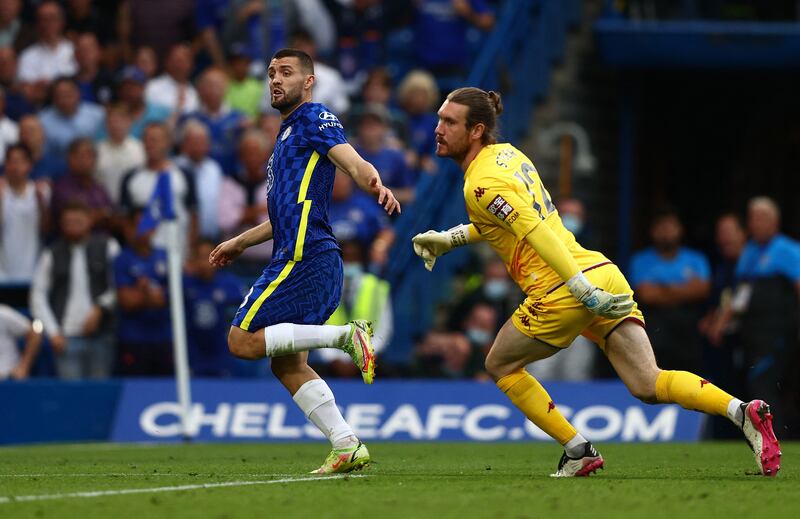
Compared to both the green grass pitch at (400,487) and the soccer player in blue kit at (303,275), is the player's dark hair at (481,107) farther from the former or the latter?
the green grass pitch at (400,487)

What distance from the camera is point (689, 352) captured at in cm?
1458

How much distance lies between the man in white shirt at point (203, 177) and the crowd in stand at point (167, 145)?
0.05ft

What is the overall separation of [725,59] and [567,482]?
11.6 meters

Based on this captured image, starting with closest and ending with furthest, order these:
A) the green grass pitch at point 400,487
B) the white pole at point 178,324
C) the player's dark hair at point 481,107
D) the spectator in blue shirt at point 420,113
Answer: the green grass pitch at point 400,487 → the player's dark hair at point 481,107 → the white pole at point 178,324 → the spectator in blue shirt at point 420,113

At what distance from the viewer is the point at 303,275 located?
Result: 833 cm

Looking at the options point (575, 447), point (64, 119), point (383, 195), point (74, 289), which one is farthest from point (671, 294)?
point (383, 195)

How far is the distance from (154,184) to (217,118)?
1.68 meters

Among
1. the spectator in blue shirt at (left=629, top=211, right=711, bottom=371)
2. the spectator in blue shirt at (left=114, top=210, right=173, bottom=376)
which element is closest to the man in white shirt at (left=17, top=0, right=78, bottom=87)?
the spectator in blue shirt at (left=114, top=210, right=173, bottom=376)

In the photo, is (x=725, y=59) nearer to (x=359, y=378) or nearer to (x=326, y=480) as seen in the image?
(x=359, y=378)

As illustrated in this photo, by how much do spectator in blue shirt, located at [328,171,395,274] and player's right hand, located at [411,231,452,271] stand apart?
6.23m

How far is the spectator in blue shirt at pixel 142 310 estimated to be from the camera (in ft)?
48.1

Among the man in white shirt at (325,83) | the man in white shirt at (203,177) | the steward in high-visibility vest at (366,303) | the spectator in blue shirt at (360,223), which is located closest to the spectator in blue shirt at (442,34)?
the man in white shirt at (325,83)

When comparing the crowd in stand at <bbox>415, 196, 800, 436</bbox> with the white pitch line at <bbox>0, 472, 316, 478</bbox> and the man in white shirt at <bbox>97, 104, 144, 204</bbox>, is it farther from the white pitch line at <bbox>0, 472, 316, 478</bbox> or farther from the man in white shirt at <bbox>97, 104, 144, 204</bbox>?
the white pitch line at <bbox>0, 472, 316, 478</bbox>

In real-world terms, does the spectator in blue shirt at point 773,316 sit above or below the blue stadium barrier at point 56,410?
above
